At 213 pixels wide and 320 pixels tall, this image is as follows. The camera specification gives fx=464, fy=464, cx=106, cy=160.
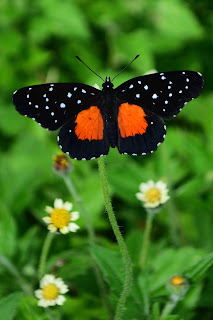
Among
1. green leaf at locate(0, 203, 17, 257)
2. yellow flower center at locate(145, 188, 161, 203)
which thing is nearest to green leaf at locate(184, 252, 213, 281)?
yellow flower center at locate(145, 188, 161, 203)

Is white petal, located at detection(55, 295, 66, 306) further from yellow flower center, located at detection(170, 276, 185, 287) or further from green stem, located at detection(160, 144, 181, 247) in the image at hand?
green stem, located at detection(160, 144, 181, 247)

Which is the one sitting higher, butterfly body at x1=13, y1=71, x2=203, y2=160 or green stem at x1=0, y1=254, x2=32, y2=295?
butterfly body at x1=13, y1=71, x2=203, y2=160

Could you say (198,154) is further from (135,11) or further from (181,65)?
(135,11)

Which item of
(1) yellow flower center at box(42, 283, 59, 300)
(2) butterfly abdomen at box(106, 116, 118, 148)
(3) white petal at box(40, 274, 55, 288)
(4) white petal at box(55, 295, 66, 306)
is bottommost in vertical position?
(4) white petal at box(55, 295, 66, 306)

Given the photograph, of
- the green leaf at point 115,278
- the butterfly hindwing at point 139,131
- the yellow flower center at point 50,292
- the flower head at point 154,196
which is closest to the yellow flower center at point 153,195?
the flower head at point 154,196

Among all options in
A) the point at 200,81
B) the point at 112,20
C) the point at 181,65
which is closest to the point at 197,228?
the point at 200,81

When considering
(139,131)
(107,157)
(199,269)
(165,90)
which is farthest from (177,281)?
(107,157)

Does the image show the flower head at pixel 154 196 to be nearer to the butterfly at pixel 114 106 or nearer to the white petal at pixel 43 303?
the butterfly at pixel 114 106
